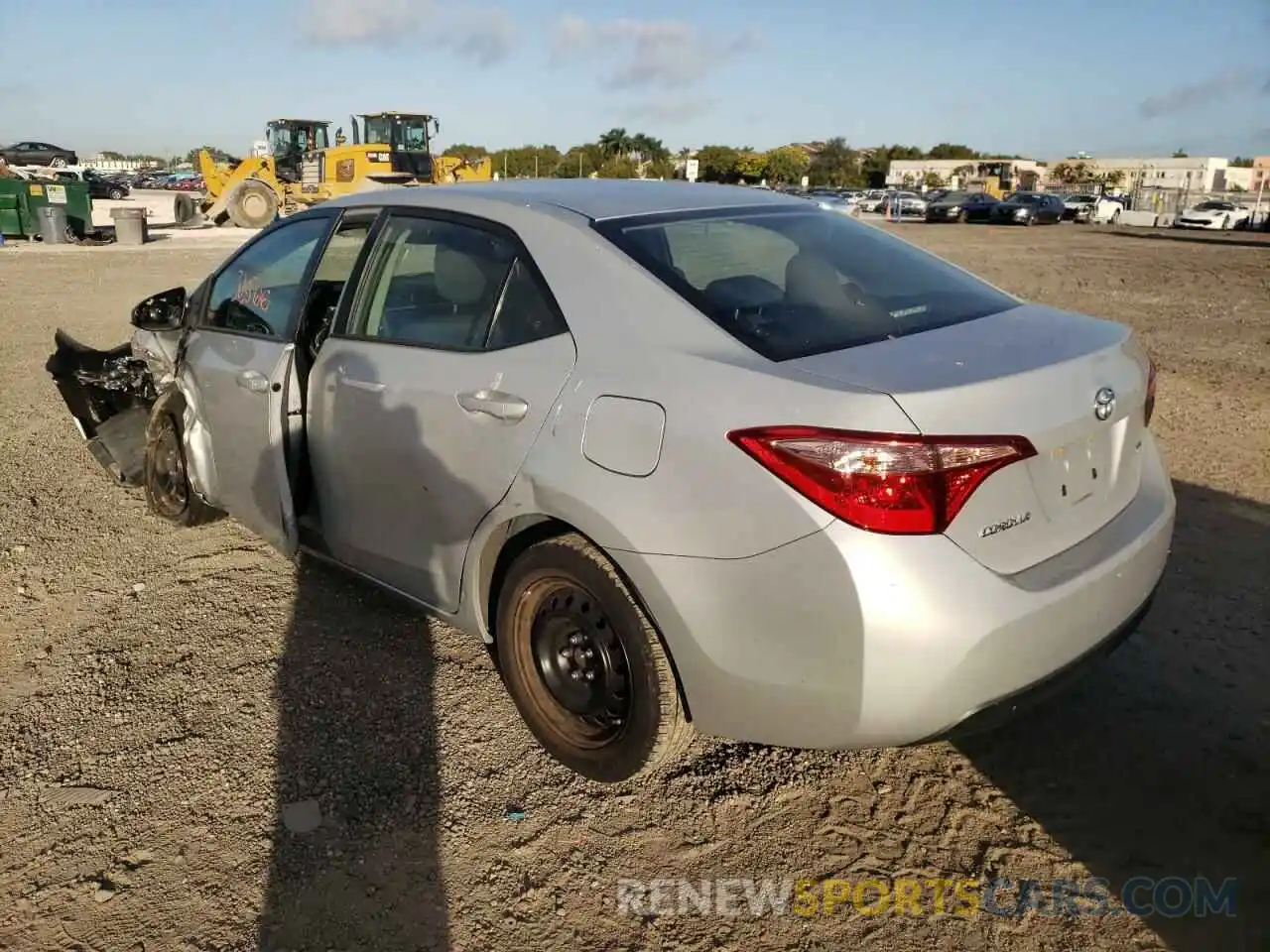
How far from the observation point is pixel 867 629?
2105mm

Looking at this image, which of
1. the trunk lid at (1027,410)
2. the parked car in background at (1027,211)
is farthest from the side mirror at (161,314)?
the parked car in background at (1027,211)

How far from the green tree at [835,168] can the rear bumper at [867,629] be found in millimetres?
86373

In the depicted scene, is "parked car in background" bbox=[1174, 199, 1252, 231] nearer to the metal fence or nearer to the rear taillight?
the metal fence

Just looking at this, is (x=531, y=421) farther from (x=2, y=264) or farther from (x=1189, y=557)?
(x=2, y=264)

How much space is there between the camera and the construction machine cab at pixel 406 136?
1090 inches

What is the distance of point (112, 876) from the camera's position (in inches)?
99.9

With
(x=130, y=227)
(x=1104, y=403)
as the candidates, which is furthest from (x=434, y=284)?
(x=130, y=227)

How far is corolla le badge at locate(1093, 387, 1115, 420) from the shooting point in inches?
94.8

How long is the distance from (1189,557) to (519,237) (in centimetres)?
334

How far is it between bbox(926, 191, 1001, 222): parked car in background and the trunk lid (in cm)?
4128

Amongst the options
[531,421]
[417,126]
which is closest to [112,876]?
[531,421]

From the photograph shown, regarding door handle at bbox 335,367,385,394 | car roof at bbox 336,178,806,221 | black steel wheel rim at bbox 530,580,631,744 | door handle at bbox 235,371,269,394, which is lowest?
black steel wheel rim at bbox 530,580,631,744

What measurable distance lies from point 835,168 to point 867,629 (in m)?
93.5

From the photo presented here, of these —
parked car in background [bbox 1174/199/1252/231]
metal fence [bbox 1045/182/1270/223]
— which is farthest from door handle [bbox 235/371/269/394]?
metal fence [bbox 1045/182/1270/223]
